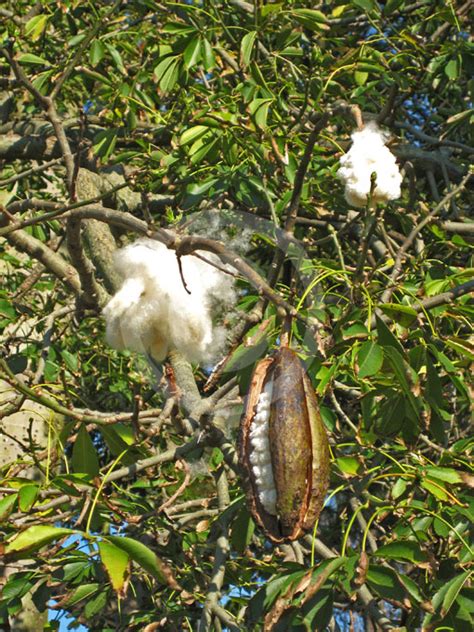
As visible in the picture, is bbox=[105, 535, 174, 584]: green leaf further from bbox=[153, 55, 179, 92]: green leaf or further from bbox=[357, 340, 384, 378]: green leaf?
bbox=[153, 55, 179, 92]: green leaf

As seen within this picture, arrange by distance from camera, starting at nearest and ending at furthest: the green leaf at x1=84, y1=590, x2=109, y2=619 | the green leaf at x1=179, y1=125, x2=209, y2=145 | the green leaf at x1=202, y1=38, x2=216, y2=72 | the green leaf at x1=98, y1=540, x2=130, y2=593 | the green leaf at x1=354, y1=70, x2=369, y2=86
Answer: the green leaf at x1=98, y1=540, x2=130, y2=593, the green leaf at x1=84, y1=590, x2=109, y2=619, the green leaf at x1=179, y1=125, x2=209, y2=145, the green leaf at x1=202, y1=38, x2=216, y2=72, the green leaf at x1=354, y1=70, x2=369, y2=86

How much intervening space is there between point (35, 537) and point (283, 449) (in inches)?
18.6

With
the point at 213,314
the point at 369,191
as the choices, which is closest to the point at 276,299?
the point at 369,191

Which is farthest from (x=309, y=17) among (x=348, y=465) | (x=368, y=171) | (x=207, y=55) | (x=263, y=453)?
(x=263, y=453)

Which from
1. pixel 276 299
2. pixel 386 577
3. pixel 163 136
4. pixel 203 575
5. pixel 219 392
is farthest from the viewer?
pixel 163 136

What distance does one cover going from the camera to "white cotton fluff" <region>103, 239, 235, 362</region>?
175 cm

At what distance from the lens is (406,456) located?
6.56 ft

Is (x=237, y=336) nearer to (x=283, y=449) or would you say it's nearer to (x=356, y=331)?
(x=356, y=331)

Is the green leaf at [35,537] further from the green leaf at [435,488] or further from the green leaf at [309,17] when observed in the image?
the green leaf at [309,17]

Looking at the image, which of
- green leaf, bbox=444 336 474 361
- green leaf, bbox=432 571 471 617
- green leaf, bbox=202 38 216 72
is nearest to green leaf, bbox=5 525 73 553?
green leaf, bbox=432 571 471 617

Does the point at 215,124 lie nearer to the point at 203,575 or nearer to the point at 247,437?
the point at 203,575

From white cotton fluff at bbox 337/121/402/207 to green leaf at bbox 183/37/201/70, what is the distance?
1.11 m

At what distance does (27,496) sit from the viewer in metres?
1.65

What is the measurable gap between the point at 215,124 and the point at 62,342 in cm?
149
